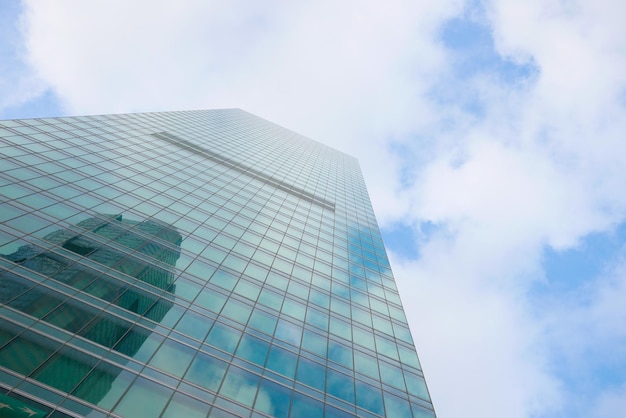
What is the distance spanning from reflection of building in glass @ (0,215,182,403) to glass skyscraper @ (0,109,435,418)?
0.21 feet

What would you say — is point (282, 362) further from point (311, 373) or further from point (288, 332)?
point (288, 332)

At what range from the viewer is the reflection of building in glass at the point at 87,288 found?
44.2 ft

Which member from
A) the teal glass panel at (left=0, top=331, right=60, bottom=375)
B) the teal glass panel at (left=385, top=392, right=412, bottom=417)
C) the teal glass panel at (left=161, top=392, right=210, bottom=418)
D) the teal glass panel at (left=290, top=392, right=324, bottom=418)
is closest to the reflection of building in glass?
the teal glass panel at (left=0, top=331, right=60, bottom=375)

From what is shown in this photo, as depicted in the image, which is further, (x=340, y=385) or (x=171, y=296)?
(x=171, y=296)

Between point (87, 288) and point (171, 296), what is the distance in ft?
12.9

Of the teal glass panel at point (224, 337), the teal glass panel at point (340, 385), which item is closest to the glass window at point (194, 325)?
the teal glass panel at point (224, 337)

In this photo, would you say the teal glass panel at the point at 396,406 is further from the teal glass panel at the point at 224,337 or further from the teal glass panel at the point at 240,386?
the teal glass panel at the point at 224,337

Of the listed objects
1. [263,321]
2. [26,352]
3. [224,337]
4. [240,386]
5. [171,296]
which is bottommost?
[26,352]

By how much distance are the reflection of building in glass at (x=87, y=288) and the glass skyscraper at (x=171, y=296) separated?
0.21ft

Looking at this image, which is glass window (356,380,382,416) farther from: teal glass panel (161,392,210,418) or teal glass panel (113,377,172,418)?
teal glass panel (113,377,172,418)

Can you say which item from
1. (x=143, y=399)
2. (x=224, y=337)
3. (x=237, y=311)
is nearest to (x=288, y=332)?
(x=237, y=311)

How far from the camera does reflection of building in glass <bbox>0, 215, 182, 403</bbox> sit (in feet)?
44.2

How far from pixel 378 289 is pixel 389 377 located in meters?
10.7

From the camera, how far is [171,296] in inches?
810
